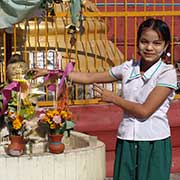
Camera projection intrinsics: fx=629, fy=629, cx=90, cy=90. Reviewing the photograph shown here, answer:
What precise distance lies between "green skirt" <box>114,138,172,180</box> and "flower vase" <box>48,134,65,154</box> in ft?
2.77

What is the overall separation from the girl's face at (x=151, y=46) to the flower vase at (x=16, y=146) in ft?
4.17

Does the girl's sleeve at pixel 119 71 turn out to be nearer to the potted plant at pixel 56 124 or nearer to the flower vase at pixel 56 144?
the potted plant at pixel 56 124

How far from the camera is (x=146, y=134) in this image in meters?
3.60

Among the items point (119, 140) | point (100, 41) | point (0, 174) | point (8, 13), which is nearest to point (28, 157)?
point (0, 174)

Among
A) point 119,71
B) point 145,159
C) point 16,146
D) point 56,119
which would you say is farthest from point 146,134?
point 16,146

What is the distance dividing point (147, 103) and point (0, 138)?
6.03ft

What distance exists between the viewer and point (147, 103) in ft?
11.6

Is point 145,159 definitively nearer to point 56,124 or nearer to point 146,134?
point 146,134

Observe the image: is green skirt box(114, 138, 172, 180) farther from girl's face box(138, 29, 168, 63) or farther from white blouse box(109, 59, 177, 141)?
girl's face box(138, 29, 168, 63)

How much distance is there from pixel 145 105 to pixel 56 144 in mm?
1113

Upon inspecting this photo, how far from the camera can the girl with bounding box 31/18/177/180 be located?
3570mm

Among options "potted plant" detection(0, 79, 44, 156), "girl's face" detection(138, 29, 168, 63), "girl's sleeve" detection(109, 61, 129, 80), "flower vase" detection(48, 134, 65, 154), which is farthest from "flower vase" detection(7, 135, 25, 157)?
"girl's face" detection(138, 29, 168, 63)

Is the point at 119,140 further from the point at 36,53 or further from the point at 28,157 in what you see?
the point at 36,53

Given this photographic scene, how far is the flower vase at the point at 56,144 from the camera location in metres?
4.43
